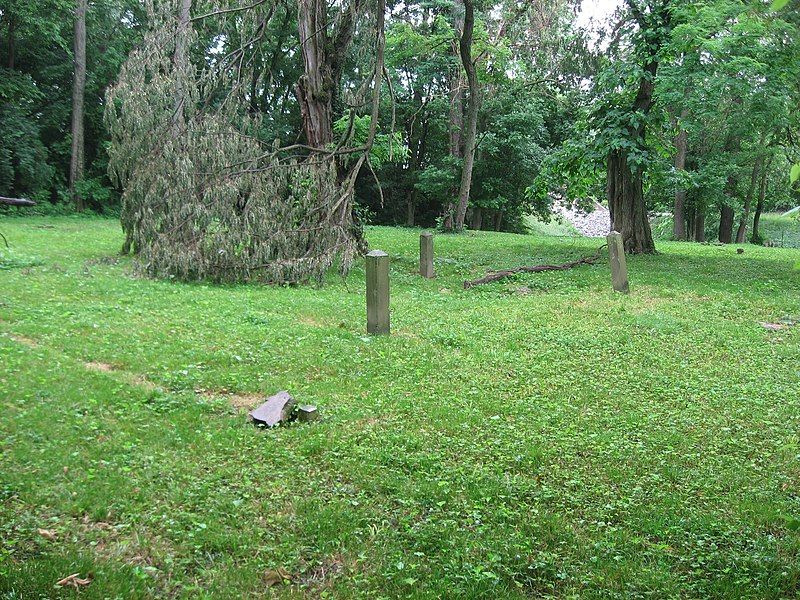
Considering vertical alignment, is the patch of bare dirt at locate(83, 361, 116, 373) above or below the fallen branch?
below

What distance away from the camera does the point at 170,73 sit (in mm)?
14016

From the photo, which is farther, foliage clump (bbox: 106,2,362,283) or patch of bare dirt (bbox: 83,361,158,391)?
foliage clump (bbox: 106,2,362,283)

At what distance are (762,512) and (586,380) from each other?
289cm

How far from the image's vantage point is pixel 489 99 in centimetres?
2841

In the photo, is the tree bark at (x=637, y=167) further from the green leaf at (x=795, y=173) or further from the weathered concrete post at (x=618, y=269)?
the green leaf at (x=795, y=173)

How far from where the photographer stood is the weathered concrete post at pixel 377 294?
852 cm

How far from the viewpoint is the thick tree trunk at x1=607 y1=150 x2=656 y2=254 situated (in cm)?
1683

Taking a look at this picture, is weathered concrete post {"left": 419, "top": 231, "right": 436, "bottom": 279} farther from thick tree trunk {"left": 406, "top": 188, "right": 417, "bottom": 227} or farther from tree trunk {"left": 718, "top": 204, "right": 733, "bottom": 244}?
tree trunk {"left": 718, "top": 204, "right": 733, "bottom": 244}

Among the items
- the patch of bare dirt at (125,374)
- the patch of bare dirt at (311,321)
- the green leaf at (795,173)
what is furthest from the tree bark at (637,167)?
the green leaf at (795,173)

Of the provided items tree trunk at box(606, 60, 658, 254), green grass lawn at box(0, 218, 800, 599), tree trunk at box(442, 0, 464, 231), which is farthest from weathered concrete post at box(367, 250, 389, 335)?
tree trunk at box(442, 0, 464, 231)

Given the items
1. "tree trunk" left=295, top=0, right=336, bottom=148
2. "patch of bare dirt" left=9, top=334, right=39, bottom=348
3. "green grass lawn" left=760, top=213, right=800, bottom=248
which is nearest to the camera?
"patch of bare dirt" left=9, top=334, right=39, bottom=348

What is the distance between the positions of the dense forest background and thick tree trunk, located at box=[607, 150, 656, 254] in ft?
1.13

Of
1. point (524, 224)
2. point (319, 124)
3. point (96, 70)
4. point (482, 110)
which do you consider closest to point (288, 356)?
point (319, 124)

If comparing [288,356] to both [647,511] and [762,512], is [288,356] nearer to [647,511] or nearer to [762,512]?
[647,511]
